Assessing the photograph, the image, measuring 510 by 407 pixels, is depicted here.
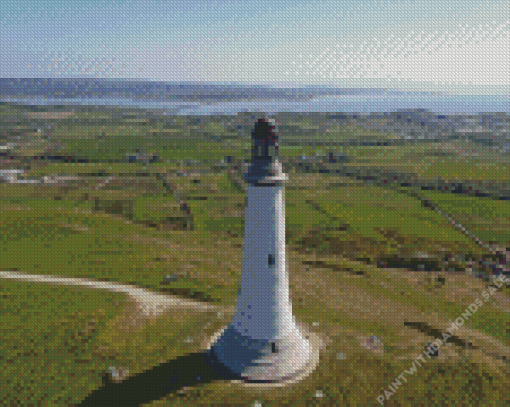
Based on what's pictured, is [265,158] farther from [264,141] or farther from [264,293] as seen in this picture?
[264,293]

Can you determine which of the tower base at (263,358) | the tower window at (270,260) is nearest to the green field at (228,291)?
the tower base at (263,358)

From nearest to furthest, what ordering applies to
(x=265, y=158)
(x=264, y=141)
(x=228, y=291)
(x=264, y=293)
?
(x=265, y=158) → (x=264, y=141) → (x=264, y=293) → (x=228, y=291)

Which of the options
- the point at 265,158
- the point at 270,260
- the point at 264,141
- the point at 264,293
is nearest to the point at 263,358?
the point at 264,293

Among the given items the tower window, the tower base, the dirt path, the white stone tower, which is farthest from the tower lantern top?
the dirt path

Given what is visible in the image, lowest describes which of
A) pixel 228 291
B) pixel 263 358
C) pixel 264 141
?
pixel 228 291

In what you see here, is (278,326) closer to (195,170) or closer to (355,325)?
(355,325)

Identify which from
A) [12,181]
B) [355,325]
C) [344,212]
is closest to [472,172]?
[344,212]

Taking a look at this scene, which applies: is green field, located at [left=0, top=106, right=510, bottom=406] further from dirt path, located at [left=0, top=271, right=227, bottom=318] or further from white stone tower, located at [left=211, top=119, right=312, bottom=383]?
white stone tower, located at [left=211, top=119, right=312, bottom=383]
